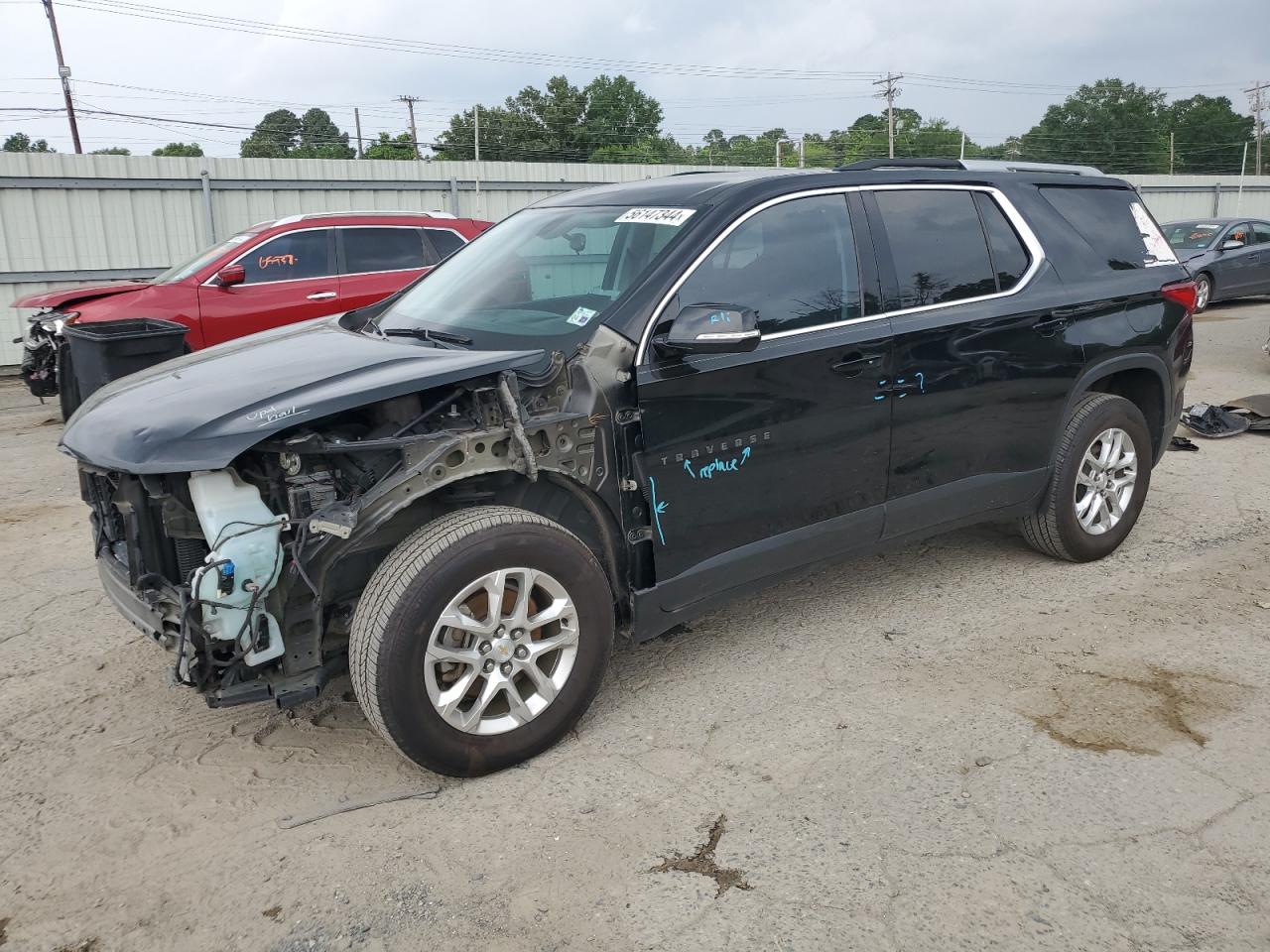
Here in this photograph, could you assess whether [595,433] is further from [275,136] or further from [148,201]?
[275,136]

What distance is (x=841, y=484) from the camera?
3938 millimetres

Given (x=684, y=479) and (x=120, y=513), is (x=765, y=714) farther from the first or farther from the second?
(x=120, y=513)

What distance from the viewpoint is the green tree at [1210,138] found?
244ft

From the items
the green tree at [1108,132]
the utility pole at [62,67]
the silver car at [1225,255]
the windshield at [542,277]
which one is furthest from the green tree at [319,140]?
the windshield at [542,277]

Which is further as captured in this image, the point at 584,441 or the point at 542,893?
the point at 584,441

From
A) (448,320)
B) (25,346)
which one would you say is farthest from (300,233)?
(448,320)

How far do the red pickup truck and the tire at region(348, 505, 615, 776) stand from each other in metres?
6.56

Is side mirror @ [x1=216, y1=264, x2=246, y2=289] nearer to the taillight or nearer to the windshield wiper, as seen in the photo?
the windshield wiper

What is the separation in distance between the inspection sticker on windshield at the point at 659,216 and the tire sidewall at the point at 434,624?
1.29 metres

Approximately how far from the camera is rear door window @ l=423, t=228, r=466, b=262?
9.84 meters

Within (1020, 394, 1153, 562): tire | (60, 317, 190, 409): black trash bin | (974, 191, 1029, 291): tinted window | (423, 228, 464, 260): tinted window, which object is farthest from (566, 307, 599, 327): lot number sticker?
(423, 228, 464, 260): tinted window

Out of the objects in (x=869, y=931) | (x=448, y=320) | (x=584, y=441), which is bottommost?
(x=869, y=931)

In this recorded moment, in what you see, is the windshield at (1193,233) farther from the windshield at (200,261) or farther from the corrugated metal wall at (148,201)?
the windshield at (200,261)

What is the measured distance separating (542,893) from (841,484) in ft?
6.45
